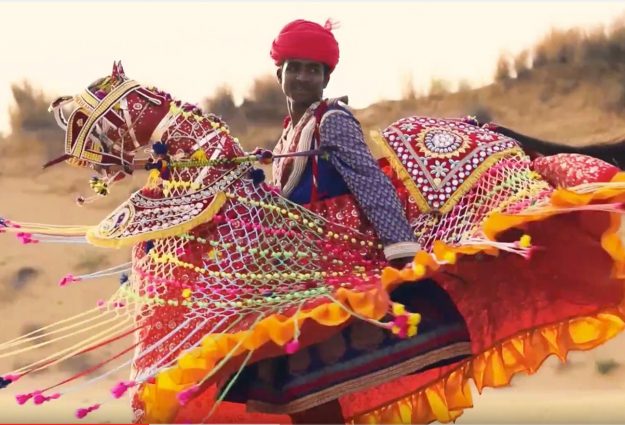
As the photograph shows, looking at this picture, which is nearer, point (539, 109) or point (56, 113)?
point (56, 113)

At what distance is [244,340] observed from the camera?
122 inches

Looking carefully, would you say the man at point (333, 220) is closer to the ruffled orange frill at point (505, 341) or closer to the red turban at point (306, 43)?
the red turban at point (306, 43)

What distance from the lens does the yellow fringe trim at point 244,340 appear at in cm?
305

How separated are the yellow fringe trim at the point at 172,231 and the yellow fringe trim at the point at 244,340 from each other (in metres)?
0.40

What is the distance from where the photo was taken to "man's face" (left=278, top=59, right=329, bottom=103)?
365cm

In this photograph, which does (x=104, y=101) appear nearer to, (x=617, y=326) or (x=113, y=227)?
(x=113, y=227)

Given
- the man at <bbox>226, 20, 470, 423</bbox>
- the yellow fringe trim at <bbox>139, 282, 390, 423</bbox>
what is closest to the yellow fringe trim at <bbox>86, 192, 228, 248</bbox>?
the man at <bbox>226, 20, 470, 423</bbox>

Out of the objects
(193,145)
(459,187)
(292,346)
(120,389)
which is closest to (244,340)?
(292,346)

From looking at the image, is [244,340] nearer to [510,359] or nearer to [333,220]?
[333,220]

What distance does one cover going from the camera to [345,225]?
356 cm

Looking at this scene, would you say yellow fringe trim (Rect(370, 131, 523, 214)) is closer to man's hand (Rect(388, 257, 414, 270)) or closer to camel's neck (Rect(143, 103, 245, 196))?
man's hand (Rect(388, 257, 414, 270))

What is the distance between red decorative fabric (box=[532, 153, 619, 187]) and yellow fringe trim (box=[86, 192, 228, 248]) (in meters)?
1.00

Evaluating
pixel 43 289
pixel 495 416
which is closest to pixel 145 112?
pixel 495 416

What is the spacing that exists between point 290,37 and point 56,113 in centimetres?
78
